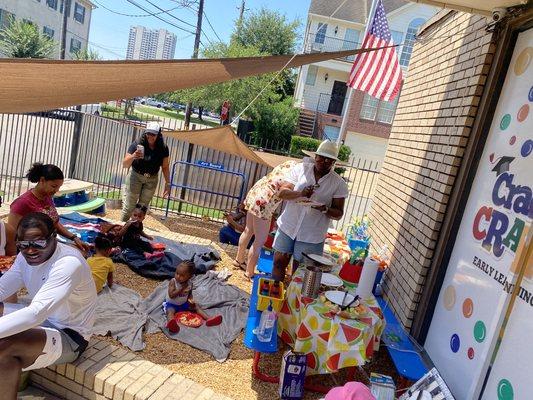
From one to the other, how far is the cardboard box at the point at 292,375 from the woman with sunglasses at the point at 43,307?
53.1 inches

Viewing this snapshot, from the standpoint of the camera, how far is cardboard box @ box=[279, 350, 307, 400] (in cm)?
285

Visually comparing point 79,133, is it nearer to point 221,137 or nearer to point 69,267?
point 221,137

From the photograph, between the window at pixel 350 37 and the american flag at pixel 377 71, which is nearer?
the american flag at pixel 377 71

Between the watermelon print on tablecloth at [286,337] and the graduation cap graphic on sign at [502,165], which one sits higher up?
the graduation cap graphic on sign at [502,165]

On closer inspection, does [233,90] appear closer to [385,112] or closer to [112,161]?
[385,112]

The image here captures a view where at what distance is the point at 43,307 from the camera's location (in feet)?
7.22

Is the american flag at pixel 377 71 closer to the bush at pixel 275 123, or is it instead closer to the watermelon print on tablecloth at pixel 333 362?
the watermelon print on tablecloth at pixel 333 362

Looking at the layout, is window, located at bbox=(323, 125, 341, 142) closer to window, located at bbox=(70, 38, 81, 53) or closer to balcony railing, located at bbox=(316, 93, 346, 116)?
balcony railing, located at bbox=(316, 93, 346, 116)

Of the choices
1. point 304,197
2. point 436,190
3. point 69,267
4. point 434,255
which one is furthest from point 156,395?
point 436,190

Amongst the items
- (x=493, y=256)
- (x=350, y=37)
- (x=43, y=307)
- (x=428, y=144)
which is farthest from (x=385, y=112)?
(x=43, y=307)

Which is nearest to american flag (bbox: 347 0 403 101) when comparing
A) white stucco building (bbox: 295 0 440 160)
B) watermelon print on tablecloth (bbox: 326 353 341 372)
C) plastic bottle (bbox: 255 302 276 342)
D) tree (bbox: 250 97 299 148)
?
plastic bottle (bbox: 255 302 276 342)

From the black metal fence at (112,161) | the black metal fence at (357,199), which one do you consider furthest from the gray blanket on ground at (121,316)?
the black metal fence at (357,199)

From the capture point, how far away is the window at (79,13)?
42.8 meters

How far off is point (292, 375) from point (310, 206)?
1.53 meters
